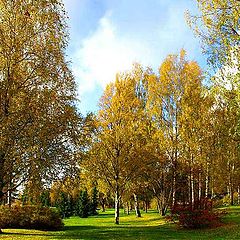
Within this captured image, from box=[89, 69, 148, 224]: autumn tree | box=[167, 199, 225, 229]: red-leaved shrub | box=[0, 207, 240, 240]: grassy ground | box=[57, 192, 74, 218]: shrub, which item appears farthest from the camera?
box=[57, 192, 74, 218]: shrub

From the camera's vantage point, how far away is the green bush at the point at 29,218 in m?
26.3

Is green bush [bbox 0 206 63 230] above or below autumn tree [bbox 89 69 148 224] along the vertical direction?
below

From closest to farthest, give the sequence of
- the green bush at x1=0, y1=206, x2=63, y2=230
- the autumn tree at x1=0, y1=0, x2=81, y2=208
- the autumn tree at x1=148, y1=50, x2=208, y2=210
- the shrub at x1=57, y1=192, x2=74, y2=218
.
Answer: the autumn tree at x1=0, y1=0, x2=81, y2=208, the green bush at x1=0, y1=206, x2=63, y2=230, the autumn tree at x1=148, y1=50, x2=208, y2=210, the shrub at x1=57, y1=192, x2=74, y2=218

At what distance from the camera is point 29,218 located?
2644cm

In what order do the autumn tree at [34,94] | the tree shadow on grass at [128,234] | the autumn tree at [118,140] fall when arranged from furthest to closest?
the autumn tree at [118,140], the tree shadow on grass at [128,234], the autumn tree at [34,94]

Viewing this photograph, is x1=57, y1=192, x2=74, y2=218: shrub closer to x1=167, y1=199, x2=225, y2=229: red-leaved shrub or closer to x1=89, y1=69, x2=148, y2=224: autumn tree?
x1=89, y1=69, x2=148, y2=224: autumn tree

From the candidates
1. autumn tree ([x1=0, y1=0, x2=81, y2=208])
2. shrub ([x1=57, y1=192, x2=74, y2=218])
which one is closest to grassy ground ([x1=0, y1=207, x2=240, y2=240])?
autumn tree ([x1=0, y1=0, x2=81, y2=208])

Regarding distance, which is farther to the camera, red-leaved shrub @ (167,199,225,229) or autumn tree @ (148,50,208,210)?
autumn tree @ (148,50,208,210)

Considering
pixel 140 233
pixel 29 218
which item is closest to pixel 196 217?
pixel 140 233

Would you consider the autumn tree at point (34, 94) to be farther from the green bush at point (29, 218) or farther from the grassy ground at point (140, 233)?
the green bush at point (29, 218)

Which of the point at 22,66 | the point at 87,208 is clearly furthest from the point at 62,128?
the point at 87,208

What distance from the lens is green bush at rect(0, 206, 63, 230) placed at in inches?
1037

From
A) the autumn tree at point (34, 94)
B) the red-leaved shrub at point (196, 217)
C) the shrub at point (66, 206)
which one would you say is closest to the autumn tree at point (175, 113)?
the red-leaved shrub at point (196, 217)

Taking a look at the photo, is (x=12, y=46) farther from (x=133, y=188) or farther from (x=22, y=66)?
(x=133, y=188)
